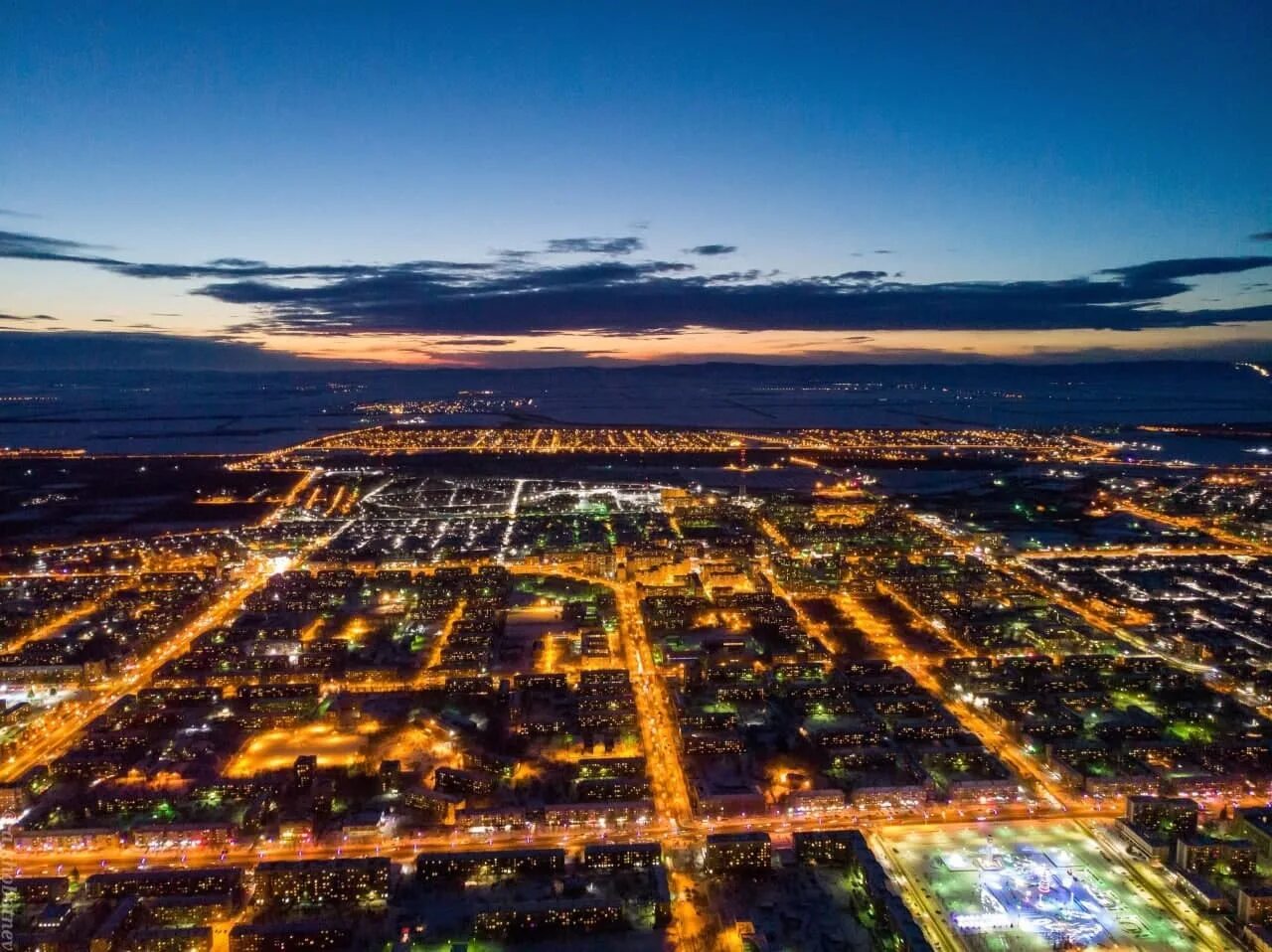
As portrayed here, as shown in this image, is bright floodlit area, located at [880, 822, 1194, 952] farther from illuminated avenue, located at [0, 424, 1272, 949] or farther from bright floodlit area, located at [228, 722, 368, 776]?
bright floodlit area, located at [228, 722, 368, 776]

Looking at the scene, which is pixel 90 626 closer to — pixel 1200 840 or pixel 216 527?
pixel 216 527

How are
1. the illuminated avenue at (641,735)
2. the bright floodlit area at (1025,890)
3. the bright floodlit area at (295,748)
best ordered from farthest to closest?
1. the bright floodlit area at (295,748)
2. the illuminated avenue at (641,735)
3. the bright floodlit area at (1025,890)

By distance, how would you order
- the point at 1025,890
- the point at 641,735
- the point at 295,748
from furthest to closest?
1. the point at 641,735
2. the point at 295,748
3. the point at 1025,890

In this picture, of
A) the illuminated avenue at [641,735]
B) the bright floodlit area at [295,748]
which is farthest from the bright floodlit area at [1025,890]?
the bright floodlit area at [295,748]

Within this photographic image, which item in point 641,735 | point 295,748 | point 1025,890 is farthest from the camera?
point 641,735

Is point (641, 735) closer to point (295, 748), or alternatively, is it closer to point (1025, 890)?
point (295, 748)

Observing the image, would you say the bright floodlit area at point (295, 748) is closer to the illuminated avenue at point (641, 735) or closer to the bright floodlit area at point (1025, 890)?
the illuminated avenue at point (641, 735)

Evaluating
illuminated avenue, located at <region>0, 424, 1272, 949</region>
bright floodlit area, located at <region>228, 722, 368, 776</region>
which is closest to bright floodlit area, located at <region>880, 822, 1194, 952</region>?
illuminated avenue, located at <region>0, 424, 1272, 949</region>

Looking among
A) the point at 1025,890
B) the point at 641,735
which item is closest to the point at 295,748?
the point at 641,735
